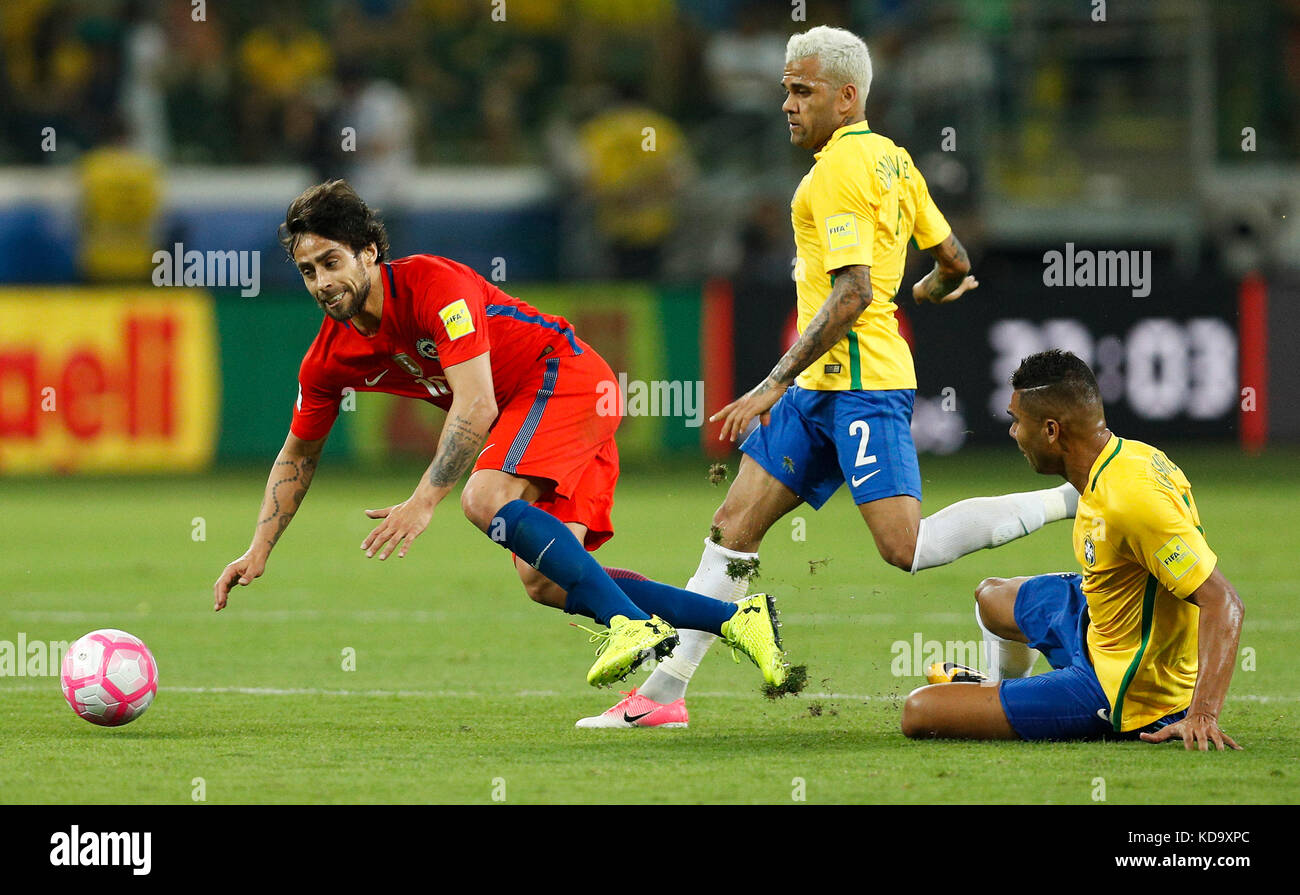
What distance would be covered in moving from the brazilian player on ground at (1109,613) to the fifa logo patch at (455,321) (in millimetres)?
1684

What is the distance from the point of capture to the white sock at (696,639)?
21.1 feet

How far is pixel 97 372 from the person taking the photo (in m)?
15.2

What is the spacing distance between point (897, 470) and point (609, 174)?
508 inches

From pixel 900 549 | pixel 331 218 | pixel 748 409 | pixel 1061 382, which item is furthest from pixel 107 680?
pixel 1061 382

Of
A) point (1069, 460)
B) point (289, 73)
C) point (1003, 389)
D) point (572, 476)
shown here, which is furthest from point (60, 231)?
point (1069, 460)

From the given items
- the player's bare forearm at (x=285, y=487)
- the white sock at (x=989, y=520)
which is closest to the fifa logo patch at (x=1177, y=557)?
the white sock at (x=989, y=520)

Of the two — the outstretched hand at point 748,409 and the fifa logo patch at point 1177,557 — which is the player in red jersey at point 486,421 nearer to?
the outstretched hand at point 748,409

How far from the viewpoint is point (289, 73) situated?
19.9 metres

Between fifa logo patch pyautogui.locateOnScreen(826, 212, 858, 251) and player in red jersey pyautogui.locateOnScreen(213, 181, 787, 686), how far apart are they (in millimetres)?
943

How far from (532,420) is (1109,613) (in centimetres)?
197

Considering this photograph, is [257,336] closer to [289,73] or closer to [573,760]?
[289,73]

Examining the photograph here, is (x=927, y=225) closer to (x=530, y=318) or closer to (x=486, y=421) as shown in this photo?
(x=530, y=318)

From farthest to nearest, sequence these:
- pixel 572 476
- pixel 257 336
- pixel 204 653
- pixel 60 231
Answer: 1. pixel 60 231
2. pixel 257 336
3. pixel 204 653
4. pixel 572 476

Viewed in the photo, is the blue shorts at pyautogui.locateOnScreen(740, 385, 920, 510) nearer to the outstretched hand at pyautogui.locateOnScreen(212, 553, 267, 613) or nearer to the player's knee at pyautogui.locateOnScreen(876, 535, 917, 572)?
→ the player's knee at pyautogui.locateOnScreen(876, 535, 917, 572)
